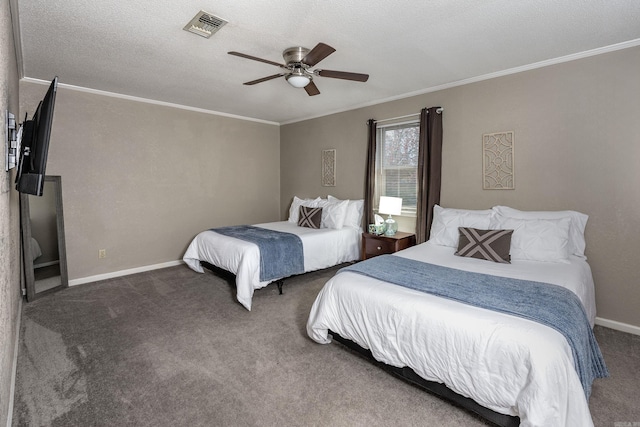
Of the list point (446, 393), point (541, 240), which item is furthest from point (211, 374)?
point (541, 240)

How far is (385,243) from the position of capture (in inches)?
157

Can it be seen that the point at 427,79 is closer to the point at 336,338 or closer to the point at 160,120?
the point at 336,338

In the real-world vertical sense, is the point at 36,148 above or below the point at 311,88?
below

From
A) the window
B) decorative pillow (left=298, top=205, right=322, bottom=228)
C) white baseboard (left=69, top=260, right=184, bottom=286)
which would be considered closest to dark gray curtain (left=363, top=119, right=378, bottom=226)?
the window

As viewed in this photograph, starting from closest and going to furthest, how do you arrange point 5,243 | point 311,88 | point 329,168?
point 5,243, point 311,88, point 329,168

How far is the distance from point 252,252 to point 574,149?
340 centimetres

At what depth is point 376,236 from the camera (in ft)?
13.4

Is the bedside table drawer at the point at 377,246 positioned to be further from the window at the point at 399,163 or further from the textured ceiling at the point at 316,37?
the textured ceiling at the point at 316,37

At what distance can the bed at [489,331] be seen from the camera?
56.7 inches

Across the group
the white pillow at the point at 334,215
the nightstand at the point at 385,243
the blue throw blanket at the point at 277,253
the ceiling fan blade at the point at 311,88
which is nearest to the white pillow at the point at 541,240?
the nightstand at the point at 385,243

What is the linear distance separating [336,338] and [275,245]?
152 centimetres

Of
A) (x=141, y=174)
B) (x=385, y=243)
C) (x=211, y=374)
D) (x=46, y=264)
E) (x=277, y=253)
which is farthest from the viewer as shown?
(x=141, y=174)

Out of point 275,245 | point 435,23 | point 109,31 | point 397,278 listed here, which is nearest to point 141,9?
point 109,31

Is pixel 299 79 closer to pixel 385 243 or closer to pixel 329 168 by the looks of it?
pixel 385 243
